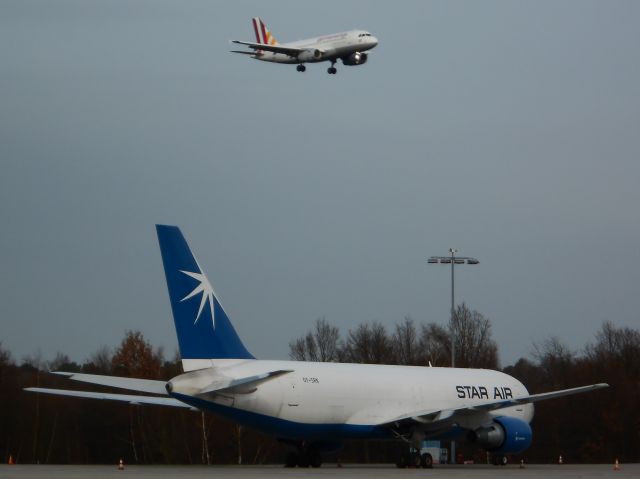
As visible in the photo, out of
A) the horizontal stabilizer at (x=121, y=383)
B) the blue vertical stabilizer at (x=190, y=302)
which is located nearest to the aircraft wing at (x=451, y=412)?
the blue vertical stabilizer at (x=190, y=302)

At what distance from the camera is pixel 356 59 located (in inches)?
2181

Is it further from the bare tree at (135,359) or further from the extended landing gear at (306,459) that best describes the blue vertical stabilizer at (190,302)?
the bare tree at (135,359)

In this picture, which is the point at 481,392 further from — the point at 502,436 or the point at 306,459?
the point at 306,459

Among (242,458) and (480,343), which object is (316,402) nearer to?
(242,458)

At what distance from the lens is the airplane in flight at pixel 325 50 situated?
183 feet

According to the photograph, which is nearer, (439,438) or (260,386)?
(260,386)

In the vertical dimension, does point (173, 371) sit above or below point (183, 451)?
above

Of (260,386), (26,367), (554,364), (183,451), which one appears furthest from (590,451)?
(26,367)

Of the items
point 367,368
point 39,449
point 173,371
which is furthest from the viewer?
point 173,371

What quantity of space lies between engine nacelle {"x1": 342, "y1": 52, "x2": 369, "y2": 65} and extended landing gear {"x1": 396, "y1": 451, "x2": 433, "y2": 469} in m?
24.0

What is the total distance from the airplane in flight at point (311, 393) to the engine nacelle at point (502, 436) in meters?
0.03

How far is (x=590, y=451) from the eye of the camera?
5803 cm

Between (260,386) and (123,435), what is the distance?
28.6 meters

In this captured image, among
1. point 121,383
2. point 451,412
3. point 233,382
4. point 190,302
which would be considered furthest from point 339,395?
point 121,383
